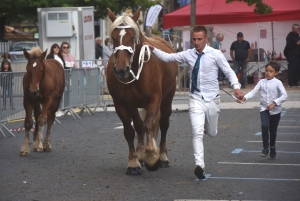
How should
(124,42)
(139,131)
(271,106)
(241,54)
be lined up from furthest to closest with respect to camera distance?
1. (241,54)
2. (271,106)
3. (139,131)
4. (124,42)

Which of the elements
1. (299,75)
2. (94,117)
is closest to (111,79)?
(94,117)

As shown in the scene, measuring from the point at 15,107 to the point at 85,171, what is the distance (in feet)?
22.0

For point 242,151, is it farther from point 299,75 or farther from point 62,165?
point 299,75

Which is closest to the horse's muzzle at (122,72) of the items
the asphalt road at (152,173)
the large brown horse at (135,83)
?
the large brown horse at (135,83)

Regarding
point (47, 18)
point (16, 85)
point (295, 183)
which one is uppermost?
point (47, 18)

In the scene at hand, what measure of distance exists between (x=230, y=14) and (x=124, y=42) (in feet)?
68.2

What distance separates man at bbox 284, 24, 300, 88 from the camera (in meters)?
27.1

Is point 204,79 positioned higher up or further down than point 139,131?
higher up

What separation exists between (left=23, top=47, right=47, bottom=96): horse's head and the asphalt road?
1079 mm

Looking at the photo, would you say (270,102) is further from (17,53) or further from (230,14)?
(17,53)

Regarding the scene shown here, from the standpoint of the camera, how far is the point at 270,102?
11219 mm

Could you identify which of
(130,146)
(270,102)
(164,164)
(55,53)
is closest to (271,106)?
(270,102)

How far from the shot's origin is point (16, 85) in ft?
54.0

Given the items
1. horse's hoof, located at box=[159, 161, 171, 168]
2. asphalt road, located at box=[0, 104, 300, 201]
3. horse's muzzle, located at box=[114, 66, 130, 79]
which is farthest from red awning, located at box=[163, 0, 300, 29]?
horse's muzzle, located at box=[114, 66, 130, 79]
